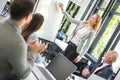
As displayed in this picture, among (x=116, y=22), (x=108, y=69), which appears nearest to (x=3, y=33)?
(x=108, y=69)

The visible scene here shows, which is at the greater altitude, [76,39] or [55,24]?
[55,24]

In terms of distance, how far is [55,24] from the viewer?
2959 millimetres

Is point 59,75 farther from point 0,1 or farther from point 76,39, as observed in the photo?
point 76,39

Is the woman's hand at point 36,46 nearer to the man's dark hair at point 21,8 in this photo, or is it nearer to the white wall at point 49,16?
the man's dark hair at point 21,8

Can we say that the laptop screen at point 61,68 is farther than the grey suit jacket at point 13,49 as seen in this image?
Yes

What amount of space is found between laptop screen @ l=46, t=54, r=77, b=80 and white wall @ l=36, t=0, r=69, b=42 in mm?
654

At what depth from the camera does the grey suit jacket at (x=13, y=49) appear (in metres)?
1.58

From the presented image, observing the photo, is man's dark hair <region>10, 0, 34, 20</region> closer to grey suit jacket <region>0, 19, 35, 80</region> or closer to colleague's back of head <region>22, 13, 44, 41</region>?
grey suit jacket <region>0, 19, 35, 80</region>

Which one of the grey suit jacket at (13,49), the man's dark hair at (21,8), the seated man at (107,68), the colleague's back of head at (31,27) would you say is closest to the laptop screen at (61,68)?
the colleague's back of head at (31,27)

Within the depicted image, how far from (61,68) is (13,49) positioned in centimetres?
76

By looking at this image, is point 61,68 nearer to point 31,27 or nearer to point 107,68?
point 31,27

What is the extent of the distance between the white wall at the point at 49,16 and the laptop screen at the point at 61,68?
25.7 inches

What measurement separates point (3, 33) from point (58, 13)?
1355 millimetres

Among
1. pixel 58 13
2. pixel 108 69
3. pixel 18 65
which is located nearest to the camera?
pixel 18 65
